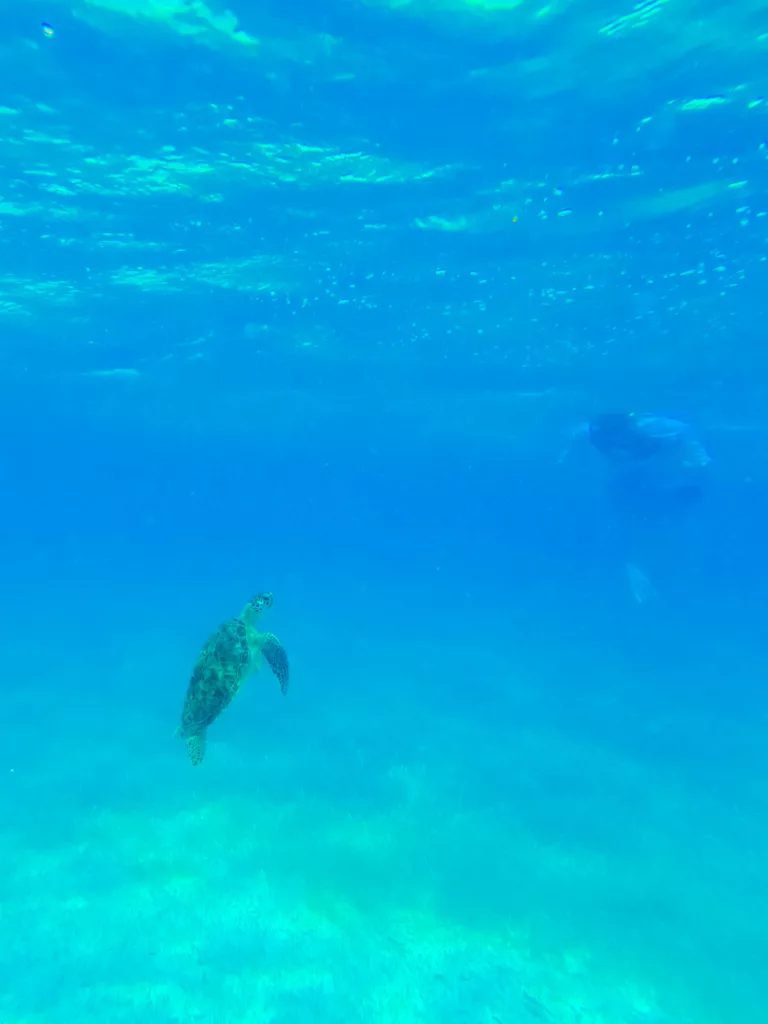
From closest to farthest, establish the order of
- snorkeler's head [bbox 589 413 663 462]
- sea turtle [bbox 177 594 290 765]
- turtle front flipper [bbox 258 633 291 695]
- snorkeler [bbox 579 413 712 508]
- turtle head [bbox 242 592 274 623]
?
1. sea turtle [bbox 177 594 290 765]
2. turtle head [bbox 242 592 274 623]
3. turtle front flipper [bbox 258 633 291 695]
4. snorkeler's head [bbox 589 413 663 462]
5. snorkeler [bbox 579 413 712 508]

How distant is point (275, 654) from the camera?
279 inches

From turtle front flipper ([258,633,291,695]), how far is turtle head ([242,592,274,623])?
234 millimetres

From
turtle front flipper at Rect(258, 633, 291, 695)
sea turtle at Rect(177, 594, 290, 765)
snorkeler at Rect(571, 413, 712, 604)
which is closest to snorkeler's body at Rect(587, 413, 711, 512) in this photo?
Answer: snorkeler at Rect(571, 413, 712, 604)

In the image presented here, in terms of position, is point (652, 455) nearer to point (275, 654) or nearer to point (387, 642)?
point (387, 642)

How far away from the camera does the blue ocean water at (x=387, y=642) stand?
29.0ft

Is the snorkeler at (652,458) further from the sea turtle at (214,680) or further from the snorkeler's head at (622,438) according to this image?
the sea turtle at (214,680)

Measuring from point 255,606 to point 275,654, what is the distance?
→ 55 cm

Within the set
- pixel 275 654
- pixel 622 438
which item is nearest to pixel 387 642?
pixel 622 438

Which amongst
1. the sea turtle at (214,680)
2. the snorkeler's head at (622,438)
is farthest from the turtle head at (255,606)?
the snorkeler's head at (622,438)

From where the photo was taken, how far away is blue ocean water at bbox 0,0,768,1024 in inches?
348

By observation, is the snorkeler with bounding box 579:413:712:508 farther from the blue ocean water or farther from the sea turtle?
the sea turtle

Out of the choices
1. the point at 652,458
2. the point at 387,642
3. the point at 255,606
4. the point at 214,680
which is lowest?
the point at 387,642

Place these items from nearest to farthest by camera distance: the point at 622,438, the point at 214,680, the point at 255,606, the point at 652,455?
the point at 214,680 → the point at 255,606 → the point at 622,438 → the point at 652,455

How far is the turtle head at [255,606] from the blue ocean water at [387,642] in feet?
15.0
